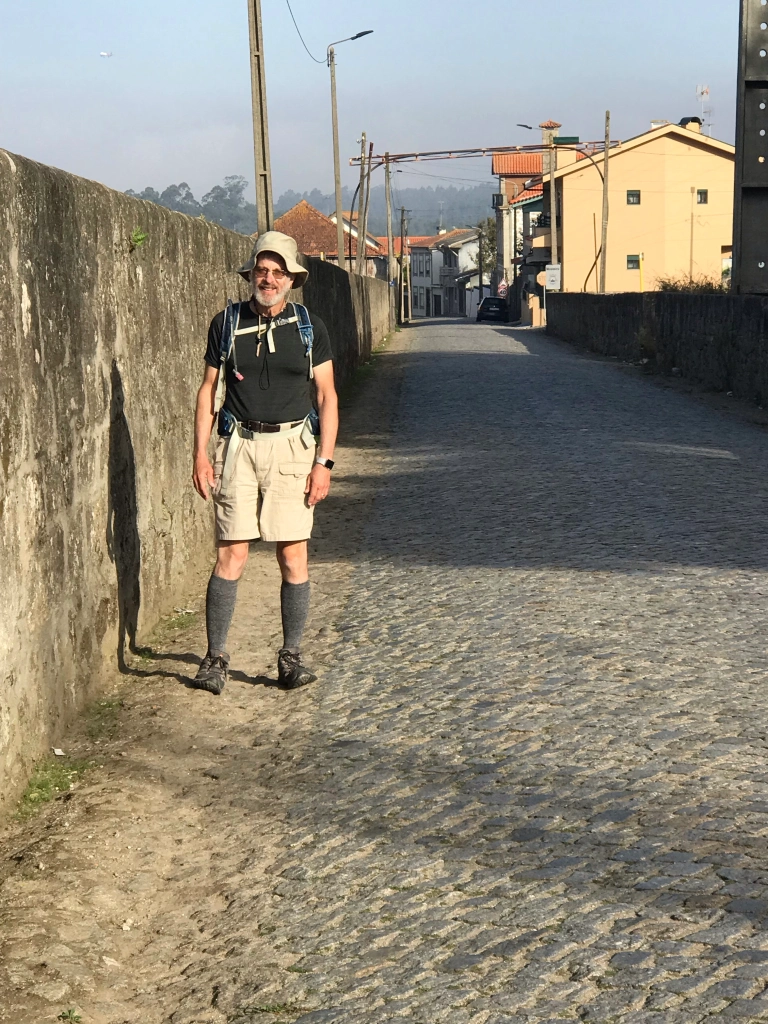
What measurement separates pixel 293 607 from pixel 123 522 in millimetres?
853

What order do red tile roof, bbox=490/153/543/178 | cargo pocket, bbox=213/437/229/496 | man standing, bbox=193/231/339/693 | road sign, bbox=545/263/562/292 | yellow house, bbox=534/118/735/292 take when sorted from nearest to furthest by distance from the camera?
man standing, bbox=193/231/339/693, cargo pocket, bbox=213/437/229/496, road sign, bbox=545/263/562/292, yellow house, bbox=534/118/735/292, red tile roof, bbox=490/153/543/178

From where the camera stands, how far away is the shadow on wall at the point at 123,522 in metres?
5.87

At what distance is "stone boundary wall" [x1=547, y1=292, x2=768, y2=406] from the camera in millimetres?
17878

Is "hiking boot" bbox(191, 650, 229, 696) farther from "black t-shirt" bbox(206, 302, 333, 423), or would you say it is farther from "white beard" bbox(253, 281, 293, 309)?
"white beard" bbox(253, 281, 293, 309)

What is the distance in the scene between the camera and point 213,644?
225 inches

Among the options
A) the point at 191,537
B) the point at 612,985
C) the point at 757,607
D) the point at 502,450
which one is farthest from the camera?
the point at 502,450

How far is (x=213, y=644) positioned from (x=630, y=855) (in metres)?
2.36

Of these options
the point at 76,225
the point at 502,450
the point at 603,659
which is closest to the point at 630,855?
the point at 603,659

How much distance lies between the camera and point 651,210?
70.1 meters

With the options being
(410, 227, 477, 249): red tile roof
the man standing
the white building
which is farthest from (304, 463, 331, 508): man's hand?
(410, 227, 477, 249): red tile roof

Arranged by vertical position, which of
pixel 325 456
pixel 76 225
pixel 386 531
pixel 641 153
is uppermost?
pixel 641 153

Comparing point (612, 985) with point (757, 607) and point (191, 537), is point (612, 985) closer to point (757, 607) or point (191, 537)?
point (757, 607)

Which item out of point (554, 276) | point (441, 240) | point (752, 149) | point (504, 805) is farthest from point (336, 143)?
point (441, 240)

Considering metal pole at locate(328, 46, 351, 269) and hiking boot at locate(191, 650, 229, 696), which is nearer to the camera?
hiking boot at locate(191, 650, 229, 696)
